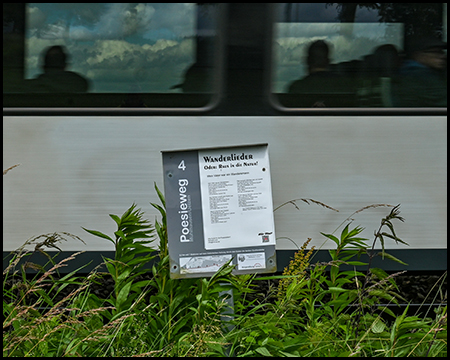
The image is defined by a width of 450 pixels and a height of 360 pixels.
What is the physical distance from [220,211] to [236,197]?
0.10m

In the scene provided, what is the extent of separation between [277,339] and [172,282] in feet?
2.02

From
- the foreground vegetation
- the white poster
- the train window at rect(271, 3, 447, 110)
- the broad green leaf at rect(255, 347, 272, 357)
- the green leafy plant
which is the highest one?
the train window at rect(271, 3, 447, 110)

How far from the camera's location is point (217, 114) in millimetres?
3010

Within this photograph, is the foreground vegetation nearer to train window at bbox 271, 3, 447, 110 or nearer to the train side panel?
the train side panel

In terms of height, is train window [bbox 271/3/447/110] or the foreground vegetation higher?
train window [bbox 271/3/447/110]

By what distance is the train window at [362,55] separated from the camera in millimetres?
3055

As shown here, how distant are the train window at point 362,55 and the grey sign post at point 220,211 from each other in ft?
3.08

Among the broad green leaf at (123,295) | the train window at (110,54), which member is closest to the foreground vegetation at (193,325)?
the broad green leaf at (123,295)

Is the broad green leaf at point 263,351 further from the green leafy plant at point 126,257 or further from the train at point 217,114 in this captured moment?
the train at point 217,114

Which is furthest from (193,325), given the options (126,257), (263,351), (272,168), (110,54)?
(110,54)

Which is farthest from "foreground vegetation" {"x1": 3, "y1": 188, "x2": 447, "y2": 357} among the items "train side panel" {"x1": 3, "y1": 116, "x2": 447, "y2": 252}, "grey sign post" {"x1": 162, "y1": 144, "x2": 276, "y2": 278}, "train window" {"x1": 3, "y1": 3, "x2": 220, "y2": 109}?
"train window" {"x1": 3, "y1": 3, "x2": 220, "y2": 109}

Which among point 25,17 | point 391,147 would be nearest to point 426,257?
point 391,147

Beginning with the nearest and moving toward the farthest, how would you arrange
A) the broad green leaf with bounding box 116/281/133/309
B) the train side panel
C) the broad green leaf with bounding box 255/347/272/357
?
the broad green leaf with bounding box 255/347/272/357
the broad green leaf with bounding box 116/281/133/309
the train side panel

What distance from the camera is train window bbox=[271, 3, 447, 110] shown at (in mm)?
3055
